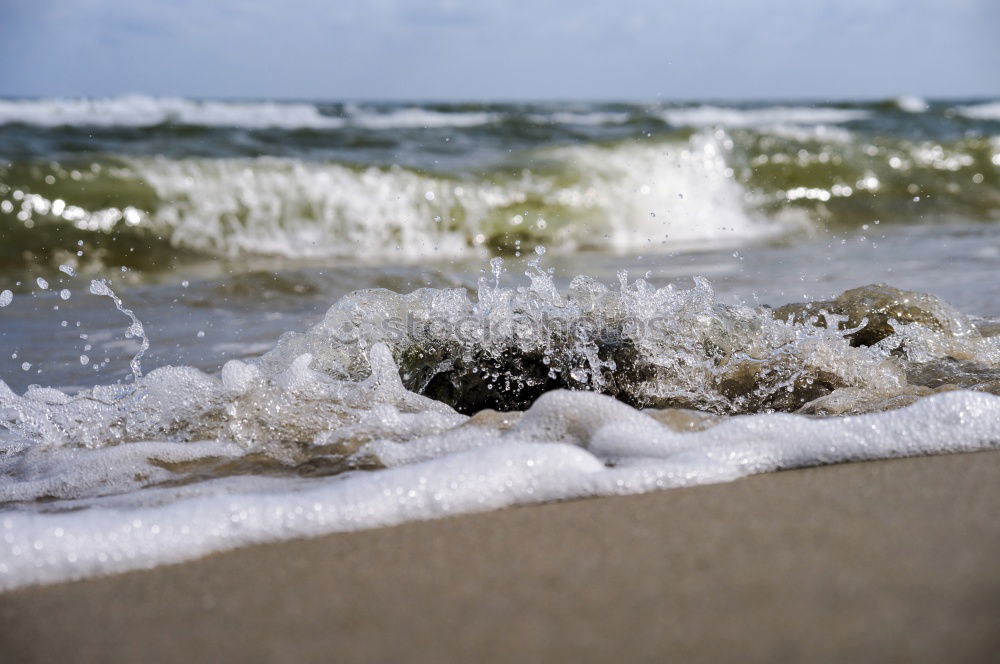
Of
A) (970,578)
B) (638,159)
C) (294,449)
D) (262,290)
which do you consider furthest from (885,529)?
(638,159)

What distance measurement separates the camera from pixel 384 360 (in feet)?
6.44

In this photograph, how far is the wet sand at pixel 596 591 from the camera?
0.94m

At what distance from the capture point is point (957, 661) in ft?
2.85

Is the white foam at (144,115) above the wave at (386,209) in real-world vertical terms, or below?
above

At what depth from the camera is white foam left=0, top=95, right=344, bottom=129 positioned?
835 cm

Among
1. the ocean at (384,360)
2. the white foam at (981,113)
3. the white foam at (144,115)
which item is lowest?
the ocean at (384,360)

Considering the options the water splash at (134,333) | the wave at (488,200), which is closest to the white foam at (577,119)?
the wave at (488,200)

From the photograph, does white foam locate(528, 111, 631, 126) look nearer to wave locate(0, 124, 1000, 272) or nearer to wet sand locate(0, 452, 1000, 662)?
wave locate(0, 124, 1000, 272)

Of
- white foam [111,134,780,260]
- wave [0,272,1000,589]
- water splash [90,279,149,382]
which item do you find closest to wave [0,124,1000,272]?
white foam [111,134,780,260]

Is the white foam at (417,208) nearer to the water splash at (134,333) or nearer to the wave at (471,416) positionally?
the water splash at (134,333)

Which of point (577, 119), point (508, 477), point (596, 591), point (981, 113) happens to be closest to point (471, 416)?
point (508, 477)

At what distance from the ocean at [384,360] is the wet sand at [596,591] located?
106mm

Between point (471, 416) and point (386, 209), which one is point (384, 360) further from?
point (386, 209)

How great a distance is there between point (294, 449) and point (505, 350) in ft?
1.74
